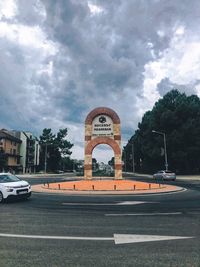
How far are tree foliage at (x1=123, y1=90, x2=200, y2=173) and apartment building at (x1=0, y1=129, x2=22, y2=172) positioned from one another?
39.7m

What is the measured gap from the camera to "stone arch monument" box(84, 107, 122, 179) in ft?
128

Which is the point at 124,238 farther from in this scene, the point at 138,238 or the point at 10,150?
the point at 10,150

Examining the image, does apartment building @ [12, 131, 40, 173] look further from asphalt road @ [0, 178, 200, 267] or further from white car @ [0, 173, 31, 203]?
asphalt road @ [0, 178, 200, 267]

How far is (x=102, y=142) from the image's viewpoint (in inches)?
1545

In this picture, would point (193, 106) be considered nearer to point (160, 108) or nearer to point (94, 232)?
point (160, 108)

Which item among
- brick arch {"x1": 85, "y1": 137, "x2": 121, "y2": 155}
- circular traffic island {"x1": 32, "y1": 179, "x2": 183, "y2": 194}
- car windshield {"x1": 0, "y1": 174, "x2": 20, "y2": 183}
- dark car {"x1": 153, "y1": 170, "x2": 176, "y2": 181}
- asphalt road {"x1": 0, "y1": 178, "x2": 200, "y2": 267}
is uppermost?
brick arch {"x1": 85, "y1": 137, "x2": 121, "y2": 155}

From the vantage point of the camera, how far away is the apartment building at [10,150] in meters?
94.4

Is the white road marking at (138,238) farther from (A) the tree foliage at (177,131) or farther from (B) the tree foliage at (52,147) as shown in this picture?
(B) the tree foliage at (52,147)

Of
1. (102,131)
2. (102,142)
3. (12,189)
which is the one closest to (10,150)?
(102,131)

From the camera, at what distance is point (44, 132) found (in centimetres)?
12112

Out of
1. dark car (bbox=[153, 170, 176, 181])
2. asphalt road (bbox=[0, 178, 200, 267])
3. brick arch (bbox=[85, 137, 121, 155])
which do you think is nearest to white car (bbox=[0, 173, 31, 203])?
asphalt road (bbox=[0, 178, 200, 267])

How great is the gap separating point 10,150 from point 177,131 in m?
53.9

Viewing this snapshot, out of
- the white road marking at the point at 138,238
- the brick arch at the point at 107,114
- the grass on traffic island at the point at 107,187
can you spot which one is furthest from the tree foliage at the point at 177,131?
the white road marking at the point at 138,238

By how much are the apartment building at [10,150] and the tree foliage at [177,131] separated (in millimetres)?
39707
